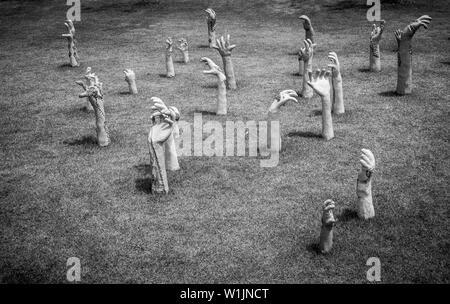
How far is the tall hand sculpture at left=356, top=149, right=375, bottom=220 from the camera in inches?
236

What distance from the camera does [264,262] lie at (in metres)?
5.74

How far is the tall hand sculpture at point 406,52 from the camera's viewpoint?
10641 mm

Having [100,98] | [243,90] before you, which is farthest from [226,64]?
[100,98]

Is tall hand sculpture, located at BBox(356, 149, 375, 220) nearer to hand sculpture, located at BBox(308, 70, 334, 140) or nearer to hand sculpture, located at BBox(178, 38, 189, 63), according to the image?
hand sculpture, located at BBox(308, 70, 334, 140)

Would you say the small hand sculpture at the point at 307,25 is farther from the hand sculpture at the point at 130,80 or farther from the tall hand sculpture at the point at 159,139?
the tall hand sculpture at the point at 159,139

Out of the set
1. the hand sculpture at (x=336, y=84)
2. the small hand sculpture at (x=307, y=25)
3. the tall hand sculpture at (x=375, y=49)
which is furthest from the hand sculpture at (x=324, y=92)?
the small hand sculpture at (x=307, y=25)

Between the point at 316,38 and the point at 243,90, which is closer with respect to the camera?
the point at 243,90

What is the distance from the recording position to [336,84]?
10.1m

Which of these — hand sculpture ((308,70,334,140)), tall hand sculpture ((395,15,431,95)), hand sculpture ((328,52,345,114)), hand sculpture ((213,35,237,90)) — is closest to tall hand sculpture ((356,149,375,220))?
hand sculpture ((308,70,334,140))

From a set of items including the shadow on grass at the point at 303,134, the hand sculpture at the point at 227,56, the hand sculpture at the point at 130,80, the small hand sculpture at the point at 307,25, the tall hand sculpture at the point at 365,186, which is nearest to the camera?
the tall hand sculpture at the point at 365,186

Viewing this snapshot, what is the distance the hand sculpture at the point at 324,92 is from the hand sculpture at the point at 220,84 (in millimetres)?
2587

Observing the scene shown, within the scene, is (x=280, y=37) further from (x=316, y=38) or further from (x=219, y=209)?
(x=219, y=209)

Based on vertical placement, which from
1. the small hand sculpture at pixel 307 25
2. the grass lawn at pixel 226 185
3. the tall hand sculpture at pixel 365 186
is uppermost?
the small hand sculpture at pixel 307 25

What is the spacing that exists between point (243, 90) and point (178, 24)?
44.5ft
